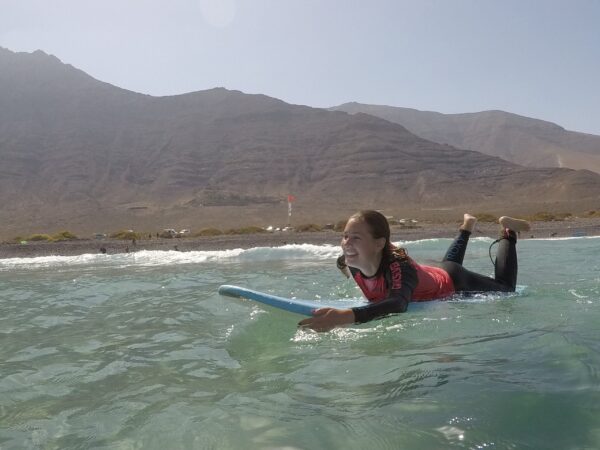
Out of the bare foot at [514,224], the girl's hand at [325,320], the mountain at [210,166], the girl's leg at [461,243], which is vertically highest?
the mountain at [210,166]

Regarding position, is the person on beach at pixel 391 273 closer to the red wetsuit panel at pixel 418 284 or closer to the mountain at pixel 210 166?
the red wetsuit panel at pixel 418 284

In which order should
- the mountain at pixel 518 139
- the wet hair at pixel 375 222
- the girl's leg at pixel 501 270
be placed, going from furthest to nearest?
the mountain at pixel 518 139
the girl's leg at pixel 501 270
the wet hair at pixel 375 222

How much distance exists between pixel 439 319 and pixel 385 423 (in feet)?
7.88

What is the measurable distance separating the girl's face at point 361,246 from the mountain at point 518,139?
509ft

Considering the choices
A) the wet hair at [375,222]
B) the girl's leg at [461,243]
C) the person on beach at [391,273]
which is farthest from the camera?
the girl's leg at [461,243]

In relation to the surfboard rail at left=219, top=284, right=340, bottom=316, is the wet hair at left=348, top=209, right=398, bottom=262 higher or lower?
higher

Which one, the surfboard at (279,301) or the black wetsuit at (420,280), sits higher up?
the black wetsuit at (420,280)

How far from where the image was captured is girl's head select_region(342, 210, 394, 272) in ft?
14.0

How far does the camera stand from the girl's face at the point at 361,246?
4.27 metres

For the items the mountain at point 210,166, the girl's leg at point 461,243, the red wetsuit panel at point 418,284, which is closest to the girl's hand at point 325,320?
the red wetsuit panel at point 418,284

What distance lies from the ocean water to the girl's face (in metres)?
0.59

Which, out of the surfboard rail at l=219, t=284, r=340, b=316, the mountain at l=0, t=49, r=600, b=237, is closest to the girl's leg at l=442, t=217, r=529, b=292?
the surfboard rail at l=219, t=284, r=340, b=316

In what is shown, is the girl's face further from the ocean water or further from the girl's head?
the ocean water

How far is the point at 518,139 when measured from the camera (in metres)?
174
